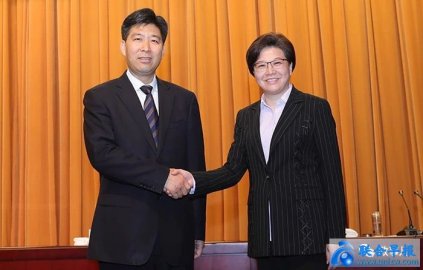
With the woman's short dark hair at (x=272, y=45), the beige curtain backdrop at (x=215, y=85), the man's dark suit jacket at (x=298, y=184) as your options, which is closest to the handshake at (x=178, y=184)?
the man's dark suit jacket at (x=298, y=184)

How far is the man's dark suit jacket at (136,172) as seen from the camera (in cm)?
198

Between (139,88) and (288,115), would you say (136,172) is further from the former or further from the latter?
(288,115)

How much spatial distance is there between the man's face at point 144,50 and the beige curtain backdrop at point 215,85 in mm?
2216

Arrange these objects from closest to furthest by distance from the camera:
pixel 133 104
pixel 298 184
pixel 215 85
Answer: pixel 298 184, pixel 133 104, pixel 215 85

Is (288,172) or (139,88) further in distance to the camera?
(139,88)

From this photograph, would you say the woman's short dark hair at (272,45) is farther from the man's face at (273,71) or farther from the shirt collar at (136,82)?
the shirt collar at (136,82)

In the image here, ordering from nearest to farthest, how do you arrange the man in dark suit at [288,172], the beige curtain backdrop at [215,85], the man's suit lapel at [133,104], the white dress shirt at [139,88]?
the man in dark suit at [288,172] → the man's suit lapel at [133,104] → the white dress shirt at [139,88] → the beige curtain backdrop at [215,85]

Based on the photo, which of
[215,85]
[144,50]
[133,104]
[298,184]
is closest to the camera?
[298,184]

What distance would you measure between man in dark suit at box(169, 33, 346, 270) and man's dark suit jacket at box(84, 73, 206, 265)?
5.1 inches

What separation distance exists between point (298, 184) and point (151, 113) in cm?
61

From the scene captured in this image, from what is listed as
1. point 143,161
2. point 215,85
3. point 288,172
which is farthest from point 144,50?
point 215,85

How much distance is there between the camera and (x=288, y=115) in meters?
2.08

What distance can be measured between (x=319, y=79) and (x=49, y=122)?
2166 mm

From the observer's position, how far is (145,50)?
2219mm
